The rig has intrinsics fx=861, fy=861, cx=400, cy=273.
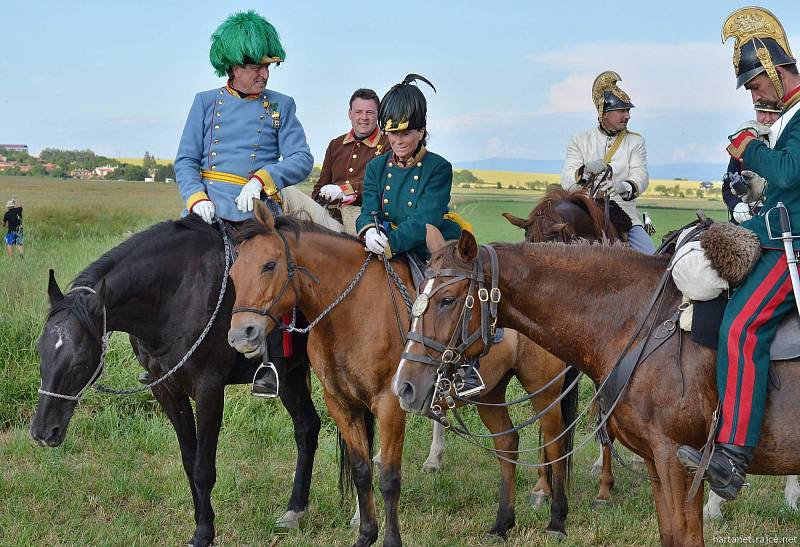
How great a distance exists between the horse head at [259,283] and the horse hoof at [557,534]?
2.68 m

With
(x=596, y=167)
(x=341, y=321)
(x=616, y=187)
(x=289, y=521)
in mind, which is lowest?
(x=289, y=521)

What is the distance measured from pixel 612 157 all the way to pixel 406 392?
15.7 ft

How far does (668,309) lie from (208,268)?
122 inches

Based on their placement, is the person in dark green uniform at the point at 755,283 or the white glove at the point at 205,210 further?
the white glove at the point at 205,210

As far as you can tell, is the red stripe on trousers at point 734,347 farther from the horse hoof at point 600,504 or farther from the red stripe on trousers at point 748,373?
the horse hoof at point 600,504

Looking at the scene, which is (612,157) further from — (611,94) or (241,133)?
(241,133)

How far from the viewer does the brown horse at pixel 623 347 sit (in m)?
4.16

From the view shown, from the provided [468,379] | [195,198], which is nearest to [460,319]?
[468,379]

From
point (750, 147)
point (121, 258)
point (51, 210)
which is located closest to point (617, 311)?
point (750, 147)

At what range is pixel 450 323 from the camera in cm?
415

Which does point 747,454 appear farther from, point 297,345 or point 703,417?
point 297,345

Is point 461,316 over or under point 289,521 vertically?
over

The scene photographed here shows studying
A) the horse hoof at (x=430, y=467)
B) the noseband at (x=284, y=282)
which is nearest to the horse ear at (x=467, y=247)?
the noseband at (x=284, y=282)

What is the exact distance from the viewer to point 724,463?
13.4ft
